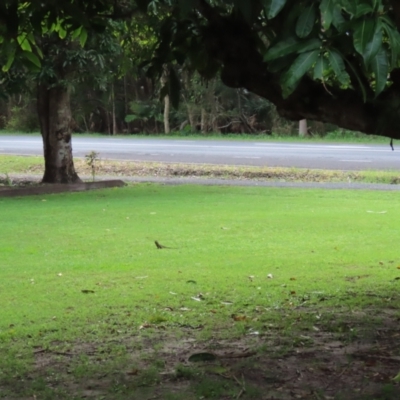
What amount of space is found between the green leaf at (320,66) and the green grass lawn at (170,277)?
2.44 metres

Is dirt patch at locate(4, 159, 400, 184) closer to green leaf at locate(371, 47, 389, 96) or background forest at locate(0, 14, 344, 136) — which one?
background forest at locate(0, 14, 344, 136)

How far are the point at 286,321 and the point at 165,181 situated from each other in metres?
12.5

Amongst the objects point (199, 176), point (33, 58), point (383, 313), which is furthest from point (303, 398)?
point (199, 176)

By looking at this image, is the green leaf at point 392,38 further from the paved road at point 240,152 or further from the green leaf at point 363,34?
the paved road at point 240,152

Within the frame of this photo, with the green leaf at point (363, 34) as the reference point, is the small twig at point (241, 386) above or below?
below

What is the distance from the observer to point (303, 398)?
460 cm

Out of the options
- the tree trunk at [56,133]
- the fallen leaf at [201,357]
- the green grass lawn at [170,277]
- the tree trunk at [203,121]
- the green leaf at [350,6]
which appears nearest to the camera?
the green leaf at [350,6]

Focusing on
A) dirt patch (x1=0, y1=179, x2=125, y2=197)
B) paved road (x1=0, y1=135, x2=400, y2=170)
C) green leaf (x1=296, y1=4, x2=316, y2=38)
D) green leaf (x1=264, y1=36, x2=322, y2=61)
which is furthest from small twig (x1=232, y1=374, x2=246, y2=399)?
paved road (x1=0, y1=135, x2=400, y2=170)

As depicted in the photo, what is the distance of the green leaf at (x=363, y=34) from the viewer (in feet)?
9.31

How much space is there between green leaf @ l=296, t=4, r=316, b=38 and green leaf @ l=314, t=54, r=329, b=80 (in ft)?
0.35

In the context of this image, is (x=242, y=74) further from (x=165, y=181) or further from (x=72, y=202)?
(x=165, y=181)

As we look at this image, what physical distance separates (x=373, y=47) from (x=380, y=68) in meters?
0.13

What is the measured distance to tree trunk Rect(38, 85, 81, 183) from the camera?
57.3ft

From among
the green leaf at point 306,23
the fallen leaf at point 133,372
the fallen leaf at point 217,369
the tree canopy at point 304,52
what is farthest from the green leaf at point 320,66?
the fallen leaf at point 133,372
